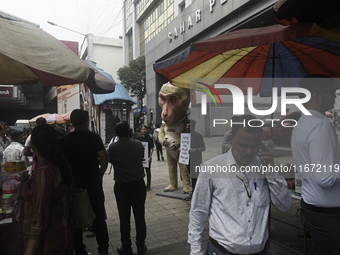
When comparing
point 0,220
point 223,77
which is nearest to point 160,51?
point 223,77

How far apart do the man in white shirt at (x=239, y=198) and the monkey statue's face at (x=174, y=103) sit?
4.22 meters

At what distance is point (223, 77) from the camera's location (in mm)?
4082

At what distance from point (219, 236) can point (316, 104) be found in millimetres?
1434

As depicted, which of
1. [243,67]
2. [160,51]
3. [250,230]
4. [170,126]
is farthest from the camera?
[160,51]

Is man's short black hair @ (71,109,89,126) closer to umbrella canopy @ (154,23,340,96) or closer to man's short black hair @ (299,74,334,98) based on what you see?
umbrella canopy @ (154,23,340,96)

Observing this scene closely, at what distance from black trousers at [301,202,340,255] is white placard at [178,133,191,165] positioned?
3.62 metres

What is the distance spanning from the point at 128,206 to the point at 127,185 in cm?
30

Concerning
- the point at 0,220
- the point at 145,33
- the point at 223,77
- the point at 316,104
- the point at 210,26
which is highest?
the point at 145,33

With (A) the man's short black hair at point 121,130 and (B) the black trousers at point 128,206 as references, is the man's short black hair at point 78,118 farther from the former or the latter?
(B) the black trousers at point 128,206

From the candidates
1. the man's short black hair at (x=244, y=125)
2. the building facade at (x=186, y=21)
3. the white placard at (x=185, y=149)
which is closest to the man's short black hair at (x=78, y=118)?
the building facade at (x=186, y=21)

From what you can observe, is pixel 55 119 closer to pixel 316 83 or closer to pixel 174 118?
pixel 174 118

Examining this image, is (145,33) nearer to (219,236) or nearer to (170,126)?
(170,126)

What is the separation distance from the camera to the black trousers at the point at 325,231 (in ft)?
6.79

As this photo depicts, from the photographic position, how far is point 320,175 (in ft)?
6.70
